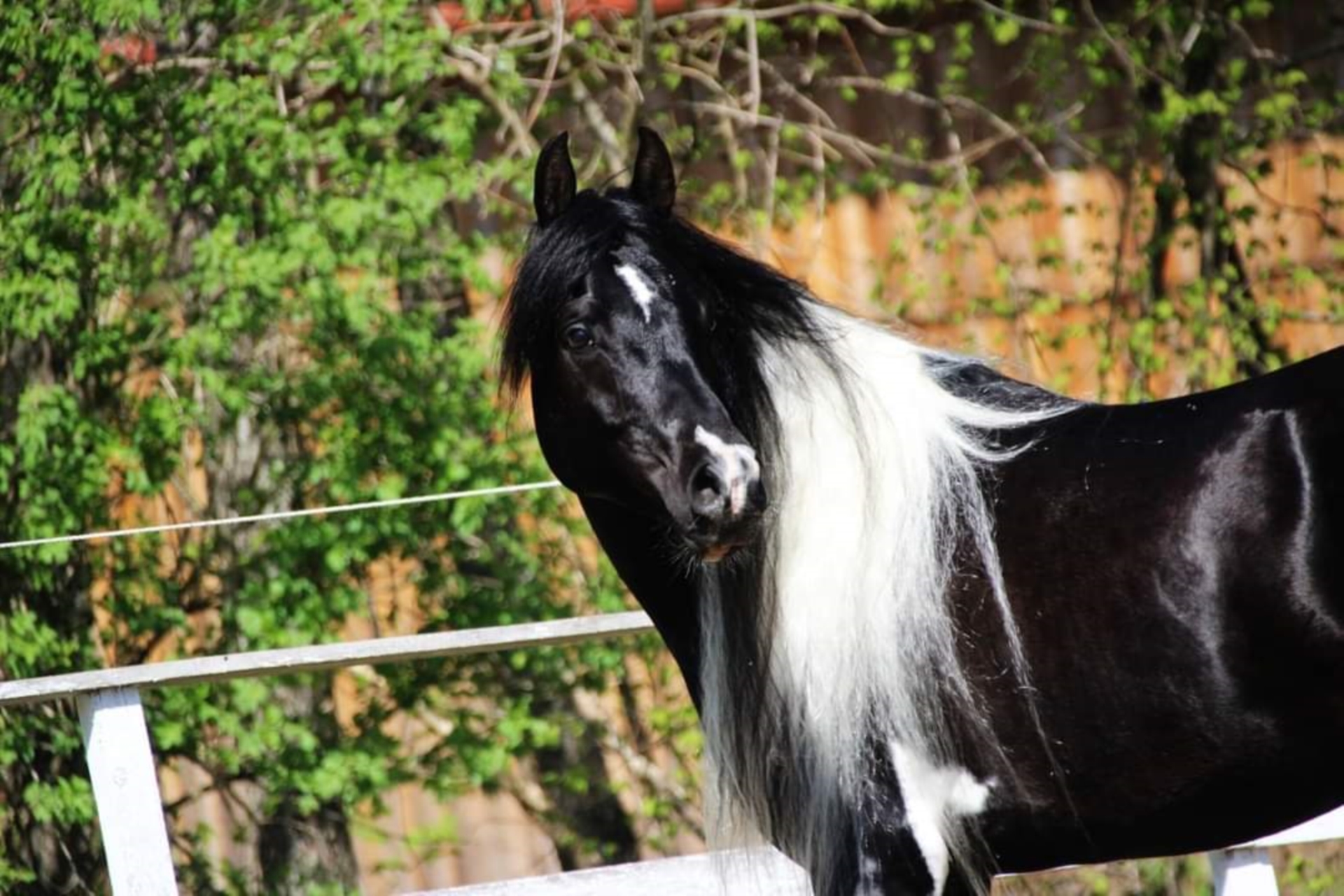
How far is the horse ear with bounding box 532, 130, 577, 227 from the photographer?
284 centimetres

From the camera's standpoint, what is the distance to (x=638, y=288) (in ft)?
8.71

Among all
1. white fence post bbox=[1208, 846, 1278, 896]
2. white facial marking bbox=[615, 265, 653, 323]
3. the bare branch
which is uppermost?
the bare branch

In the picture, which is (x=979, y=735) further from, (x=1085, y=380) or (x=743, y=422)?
(x=1085, y=380)

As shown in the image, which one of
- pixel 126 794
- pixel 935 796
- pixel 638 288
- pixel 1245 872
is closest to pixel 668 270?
pixel 638 288

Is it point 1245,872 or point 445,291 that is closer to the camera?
point 1245,872

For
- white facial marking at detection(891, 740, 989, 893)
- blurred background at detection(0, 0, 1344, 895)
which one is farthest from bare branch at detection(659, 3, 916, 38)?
white facial marking at detection(891, 740, 989, 893)

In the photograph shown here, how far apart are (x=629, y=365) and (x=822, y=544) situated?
0.42m

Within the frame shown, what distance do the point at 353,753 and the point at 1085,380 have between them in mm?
3098

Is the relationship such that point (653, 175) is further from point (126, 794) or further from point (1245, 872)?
point (1245, 872)

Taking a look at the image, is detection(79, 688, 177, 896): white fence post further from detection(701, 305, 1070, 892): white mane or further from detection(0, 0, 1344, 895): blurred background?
detection(0, 0, 1344, 895): blurred background

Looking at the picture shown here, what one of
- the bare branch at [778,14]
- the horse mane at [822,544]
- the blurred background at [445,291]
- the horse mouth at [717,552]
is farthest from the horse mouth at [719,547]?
the bare branch at [778,14]

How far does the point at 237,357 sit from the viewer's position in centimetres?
573

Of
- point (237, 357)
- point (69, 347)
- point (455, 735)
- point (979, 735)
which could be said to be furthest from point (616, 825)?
point (979, 735)

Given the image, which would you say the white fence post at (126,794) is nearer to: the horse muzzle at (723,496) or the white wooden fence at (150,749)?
the white wooden fence at (150,749)
